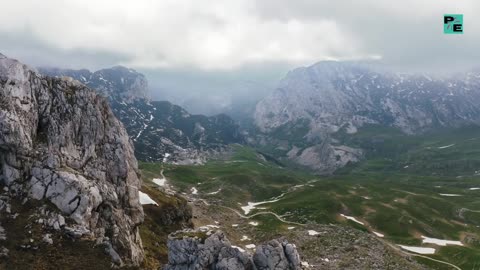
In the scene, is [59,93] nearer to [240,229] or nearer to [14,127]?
[14,127]

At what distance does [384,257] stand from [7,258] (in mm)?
93579

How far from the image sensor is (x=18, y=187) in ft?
233

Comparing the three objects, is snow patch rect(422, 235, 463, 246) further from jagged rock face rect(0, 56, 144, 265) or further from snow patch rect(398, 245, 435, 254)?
jagged rock face rect(0, 56, 144, 265)

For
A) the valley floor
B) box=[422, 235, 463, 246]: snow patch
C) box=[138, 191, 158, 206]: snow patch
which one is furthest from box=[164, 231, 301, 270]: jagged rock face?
box=[422, 235, 463, 246]: snow patch

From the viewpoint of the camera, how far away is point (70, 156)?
3132 inches

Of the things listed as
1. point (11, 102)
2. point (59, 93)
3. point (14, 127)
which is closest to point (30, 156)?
point (14, 127)

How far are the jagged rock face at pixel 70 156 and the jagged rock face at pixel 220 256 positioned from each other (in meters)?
12.2

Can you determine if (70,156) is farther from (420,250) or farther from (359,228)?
(359,228)

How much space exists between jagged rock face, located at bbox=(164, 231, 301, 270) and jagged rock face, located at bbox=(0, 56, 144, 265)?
12198 mm

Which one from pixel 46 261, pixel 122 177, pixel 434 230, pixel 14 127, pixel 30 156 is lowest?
pixel 434 230

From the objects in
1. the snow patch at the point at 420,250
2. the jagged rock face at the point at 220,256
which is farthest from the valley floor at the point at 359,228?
the jagged rock face at the point at 220,256

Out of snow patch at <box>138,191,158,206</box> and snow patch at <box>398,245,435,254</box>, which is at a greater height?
snow patch at <box>138,191,158,206</box>

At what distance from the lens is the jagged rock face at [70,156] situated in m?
71.6

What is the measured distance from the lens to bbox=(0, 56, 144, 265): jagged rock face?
71625 millimetres
